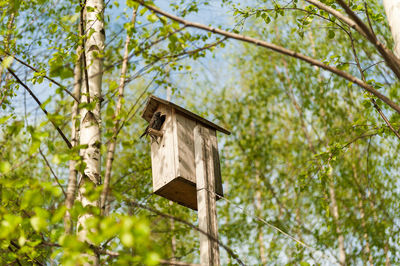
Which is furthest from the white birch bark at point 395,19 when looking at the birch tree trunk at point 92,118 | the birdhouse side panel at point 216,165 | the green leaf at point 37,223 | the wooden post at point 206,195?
the green leaf at point 37,223

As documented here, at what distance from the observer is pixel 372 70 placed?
848 cm

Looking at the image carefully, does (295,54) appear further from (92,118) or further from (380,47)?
(92,118)

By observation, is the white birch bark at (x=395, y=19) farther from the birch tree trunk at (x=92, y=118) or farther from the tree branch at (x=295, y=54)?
the birch tree trunk at (x=92, y=118)

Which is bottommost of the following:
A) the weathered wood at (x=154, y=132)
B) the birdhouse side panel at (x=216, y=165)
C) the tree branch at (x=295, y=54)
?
the tree branch at (x=295, y=54)

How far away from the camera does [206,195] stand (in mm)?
2953

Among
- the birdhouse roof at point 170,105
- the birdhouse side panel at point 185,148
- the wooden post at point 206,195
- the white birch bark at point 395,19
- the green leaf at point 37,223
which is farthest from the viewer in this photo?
the birdhouse roof at point 170,105

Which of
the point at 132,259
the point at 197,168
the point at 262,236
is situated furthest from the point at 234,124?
the point at 132,259

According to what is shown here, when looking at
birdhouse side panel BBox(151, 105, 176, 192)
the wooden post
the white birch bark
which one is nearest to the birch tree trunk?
birdhouse side panel BBox(151, 105, 176, 192)

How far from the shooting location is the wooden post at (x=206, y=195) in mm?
2688

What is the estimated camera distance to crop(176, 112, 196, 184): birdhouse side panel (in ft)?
10.6

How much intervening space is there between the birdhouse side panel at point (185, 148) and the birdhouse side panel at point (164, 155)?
2.1 inches

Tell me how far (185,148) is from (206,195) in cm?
54

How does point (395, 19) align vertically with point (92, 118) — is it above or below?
below

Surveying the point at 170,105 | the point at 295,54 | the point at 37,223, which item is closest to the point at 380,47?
the point at 295,54
